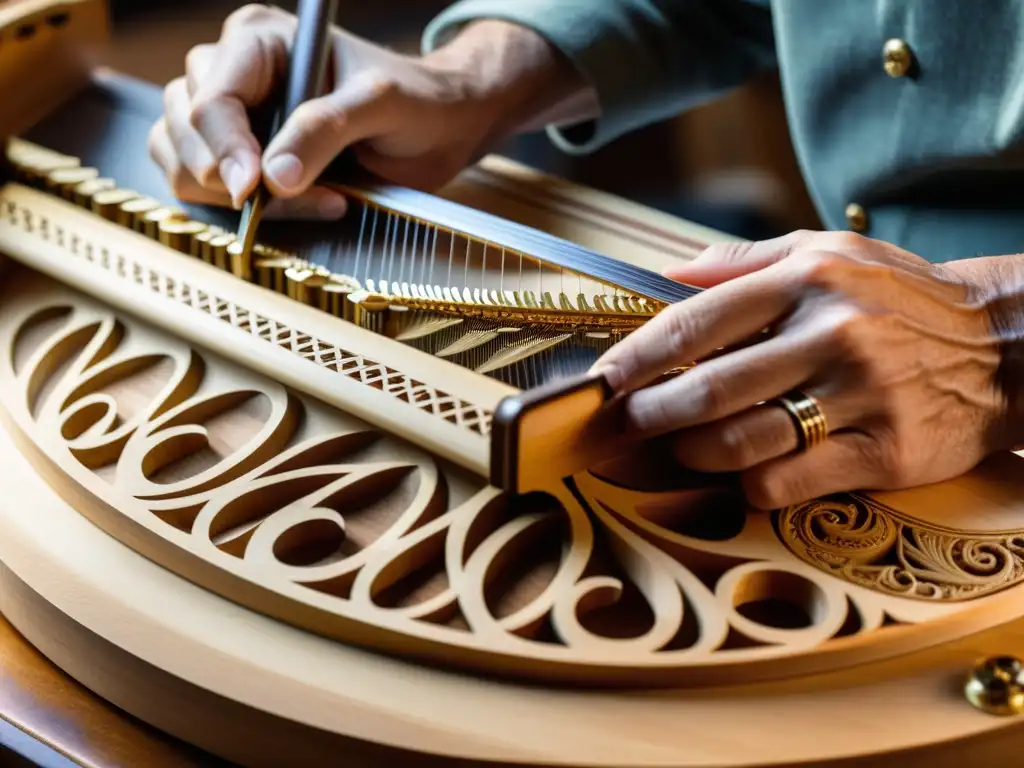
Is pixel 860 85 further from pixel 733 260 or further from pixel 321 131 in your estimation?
pixel 321 131

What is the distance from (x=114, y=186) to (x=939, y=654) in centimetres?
82

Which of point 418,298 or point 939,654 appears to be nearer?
point 939,654

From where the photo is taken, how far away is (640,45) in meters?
1.30

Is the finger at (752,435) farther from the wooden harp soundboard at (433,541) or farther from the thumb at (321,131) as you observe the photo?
the thumb at (321,131)

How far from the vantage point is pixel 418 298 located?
0.87m

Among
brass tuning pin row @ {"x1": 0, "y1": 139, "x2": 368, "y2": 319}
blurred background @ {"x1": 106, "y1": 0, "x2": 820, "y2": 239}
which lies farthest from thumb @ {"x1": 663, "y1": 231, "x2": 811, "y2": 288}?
blurred background @ {"x1": 106, "y1": 0, "x2": 820, "y2": 239}

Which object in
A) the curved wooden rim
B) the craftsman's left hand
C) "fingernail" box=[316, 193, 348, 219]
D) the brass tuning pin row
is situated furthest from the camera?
"fingernail" box=[316, 193, 348, 219]

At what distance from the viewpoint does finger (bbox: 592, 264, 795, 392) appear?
0.71m

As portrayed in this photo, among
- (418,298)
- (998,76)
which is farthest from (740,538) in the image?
(998,76)

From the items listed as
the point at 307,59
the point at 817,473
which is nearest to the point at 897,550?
the point at 817,473

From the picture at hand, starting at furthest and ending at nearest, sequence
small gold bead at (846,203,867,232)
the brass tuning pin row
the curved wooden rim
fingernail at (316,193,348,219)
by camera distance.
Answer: small gold bead at (846,203,867,232) → fingernail at (316,193,348,219) → the brass tuning pin row → the curved wooden rim

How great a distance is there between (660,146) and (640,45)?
1.52 metres

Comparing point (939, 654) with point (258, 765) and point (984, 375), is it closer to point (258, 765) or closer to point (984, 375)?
point (984, 375)

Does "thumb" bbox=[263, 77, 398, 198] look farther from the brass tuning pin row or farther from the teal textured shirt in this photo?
the teal textured shirt
